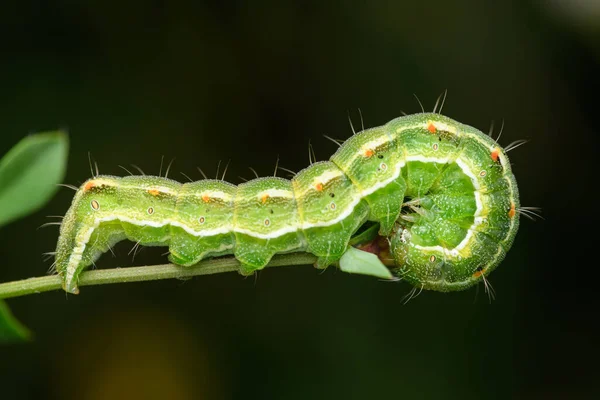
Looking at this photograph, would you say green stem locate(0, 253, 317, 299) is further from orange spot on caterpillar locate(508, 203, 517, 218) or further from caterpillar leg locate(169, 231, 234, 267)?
orange spot on caterpillar locate(508, 203, 517, 218)

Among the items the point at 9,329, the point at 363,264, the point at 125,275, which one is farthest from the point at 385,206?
the point at 9,329

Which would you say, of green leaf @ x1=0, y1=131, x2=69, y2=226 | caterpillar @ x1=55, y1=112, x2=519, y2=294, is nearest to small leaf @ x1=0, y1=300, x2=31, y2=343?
green leaf @ x1=0, y1=131, x2=69, y2=226

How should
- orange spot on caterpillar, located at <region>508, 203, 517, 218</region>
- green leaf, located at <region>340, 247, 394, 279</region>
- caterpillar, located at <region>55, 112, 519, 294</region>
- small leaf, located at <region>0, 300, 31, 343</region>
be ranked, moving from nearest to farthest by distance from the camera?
1. small leaf, located at <region>0, 300, 31, 343</region>
2. green leaf, located at <region>340, 247, 394, 279</region>
3. caterpillar, located at <region>55, 112, 519, 294</region>
4. orange spot on caterpillar, located at <region>508, 203, 517, 218</region>

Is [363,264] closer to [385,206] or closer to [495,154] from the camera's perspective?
[385,206]

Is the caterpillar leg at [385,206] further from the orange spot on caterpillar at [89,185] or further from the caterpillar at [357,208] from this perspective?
the orange spot on caterpillar at [89,185]

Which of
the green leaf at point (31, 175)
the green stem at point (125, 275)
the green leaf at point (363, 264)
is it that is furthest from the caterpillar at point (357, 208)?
the green leaf at point (31, 175)

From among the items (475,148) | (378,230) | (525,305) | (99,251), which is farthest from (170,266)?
(525,305)

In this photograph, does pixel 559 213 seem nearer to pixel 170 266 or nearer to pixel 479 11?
pixel 479 11
